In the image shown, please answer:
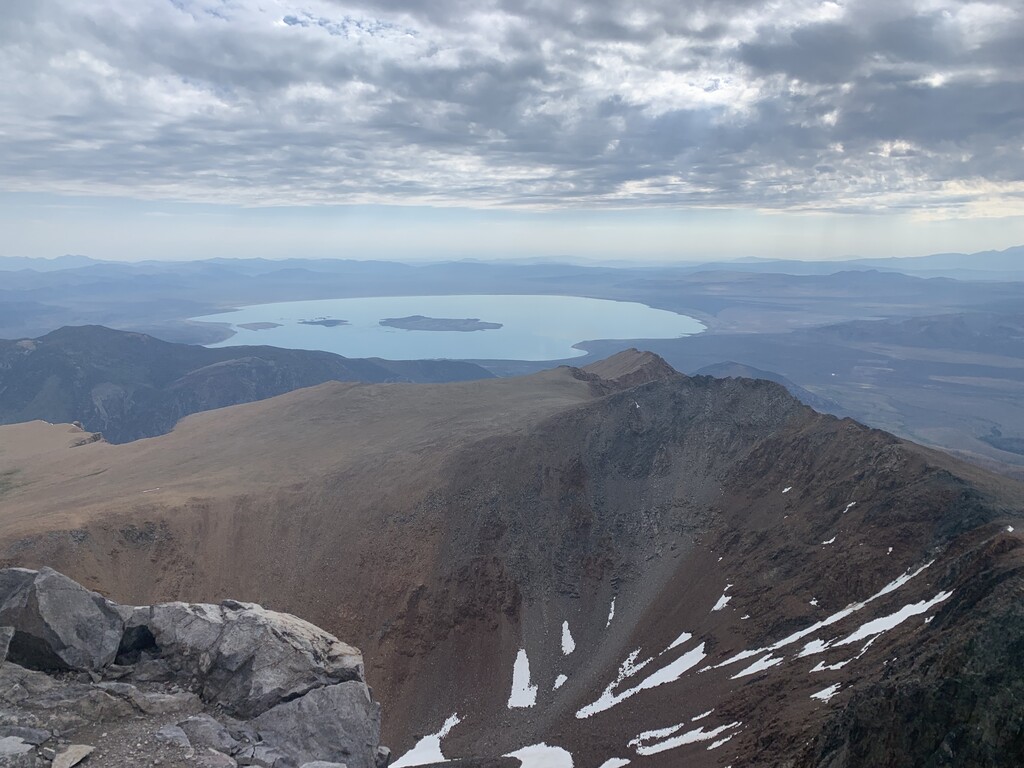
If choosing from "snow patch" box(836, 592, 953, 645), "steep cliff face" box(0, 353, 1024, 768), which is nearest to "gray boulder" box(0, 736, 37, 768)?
"steep cliff face" box(0, 353, 1024, 768)

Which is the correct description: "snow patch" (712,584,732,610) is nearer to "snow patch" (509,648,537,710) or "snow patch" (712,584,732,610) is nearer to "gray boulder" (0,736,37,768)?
"snow patch" (509,648,537,710)

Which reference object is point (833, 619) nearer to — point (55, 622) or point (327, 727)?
point (327, 727)

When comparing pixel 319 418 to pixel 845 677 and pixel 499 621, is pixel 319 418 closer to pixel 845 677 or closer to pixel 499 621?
pixel 499 621

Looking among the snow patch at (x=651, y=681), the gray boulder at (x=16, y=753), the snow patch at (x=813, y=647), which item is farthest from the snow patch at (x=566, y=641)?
the gray boulder at (x=16, y=753)

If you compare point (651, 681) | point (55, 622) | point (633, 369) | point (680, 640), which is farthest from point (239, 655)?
point (633, 369)

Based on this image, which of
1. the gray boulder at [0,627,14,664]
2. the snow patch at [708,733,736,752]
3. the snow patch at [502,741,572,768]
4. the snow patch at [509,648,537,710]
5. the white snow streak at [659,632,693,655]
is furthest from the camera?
the white snow streak at [659,632,693,655]

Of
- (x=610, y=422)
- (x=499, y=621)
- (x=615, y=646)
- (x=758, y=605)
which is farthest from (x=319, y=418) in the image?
(x=758, y=605)

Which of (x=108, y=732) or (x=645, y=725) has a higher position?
(x=108, y=732)
